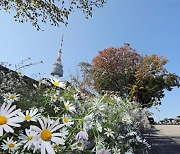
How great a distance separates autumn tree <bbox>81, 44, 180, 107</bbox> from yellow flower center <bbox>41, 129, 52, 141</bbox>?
65.5 ft

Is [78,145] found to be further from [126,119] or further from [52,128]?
[126,119]

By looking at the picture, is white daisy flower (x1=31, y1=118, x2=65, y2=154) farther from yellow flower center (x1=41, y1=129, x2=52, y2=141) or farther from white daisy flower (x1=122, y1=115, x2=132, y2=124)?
white daisy flower (x1=122, y1=115, x2=132, y2=124)

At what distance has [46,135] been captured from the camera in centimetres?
64

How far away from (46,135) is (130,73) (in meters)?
22.3

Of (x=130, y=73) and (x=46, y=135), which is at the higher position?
(x=130, y=73)

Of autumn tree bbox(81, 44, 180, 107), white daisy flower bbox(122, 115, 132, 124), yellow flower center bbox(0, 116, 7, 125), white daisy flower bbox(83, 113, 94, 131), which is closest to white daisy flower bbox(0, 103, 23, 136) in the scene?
yellow flower center bbox(0, 116, 7, 125)

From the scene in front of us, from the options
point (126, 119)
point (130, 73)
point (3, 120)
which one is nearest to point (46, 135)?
point (3, 120)

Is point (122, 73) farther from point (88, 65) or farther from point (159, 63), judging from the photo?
point (88, 65)

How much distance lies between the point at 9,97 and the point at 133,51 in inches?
935

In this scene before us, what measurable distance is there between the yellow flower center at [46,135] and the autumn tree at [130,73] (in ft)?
65.5

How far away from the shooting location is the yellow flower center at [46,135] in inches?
25.2

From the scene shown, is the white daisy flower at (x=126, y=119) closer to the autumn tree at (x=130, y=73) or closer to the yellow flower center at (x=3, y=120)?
the yellow flower center at (x=3, y=120)

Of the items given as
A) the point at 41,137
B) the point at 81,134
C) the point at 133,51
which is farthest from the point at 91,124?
the point at 133,51

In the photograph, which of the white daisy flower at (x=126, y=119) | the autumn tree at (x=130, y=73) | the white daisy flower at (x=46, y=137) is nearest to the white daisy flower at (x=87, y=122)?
the white daisy flower at (x=46, y=137)
